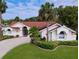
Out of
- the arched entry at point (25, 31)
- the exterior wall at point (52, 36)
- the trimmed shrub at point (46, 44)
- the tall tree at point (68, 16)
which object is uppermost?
the tall tree at point (68, 16)

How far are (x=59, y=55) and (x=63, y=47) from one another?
0.09 meters

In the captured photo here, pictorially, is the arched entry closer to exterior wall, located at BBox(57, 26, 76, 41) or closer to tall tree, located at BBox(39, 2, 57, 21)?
tall tree, located at BBox(39, 2, 57, 21)

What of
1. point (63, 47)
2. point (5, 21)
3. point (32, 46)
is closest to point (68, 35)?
point (63, 47)

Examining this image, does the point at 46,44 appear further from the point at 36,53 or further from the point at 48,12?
the point at 48,12

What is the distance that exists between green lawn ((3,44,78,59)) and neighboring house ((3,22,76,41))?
12 cm

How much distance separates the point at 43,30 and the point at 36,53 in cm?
24

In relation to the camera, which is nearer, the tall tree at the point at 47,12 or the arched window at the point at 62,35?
the tall tree at the point at 47,12

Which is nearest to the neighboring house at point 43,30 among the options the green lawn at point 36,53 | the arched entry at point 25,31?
the arched entry at point 25,31

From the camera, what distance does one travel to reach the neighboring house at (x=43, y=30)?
3588 mm

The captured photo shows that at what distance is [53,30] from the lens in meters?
3.67

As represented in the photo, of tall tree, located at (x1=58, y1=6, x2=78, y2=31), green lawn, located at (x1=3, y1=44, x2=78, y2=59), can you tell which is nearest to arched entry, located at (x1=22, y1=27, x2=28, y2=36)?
green lawn, located at (x1=3, y1=44, x2=78, y2=59)

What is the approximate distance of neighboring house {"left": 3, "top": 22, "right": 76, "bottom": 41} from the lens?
359 cm

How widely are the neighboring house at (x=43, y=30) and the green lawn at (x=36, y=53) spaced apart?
0.12 meters

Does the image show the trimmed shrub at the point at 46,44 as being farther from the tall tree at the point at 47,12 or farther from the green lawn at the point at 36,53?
the tall tree at the point at 47,12
